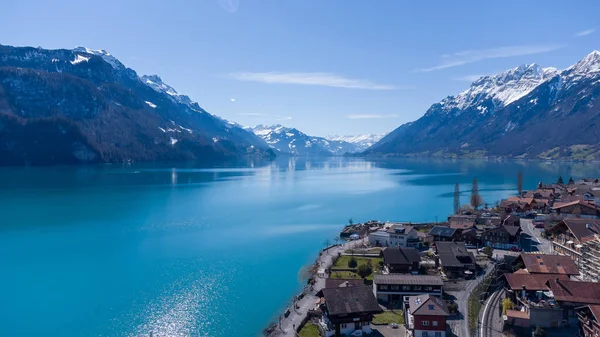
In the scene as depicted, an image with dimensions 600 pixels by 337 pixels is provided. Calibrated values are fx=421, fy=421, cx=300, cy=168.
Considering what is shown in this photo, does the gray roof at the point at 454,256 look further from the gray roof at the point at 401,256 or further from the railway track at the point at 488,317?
the railway track at the point at 488,317

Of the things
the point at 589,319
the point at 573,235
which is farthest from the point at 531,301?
the point at 573,235

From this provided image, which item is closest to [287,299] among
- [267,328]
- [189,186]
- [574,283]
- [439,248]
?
[267,328]

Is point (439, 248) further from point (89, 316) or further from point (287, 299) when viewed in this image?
point (89, 316)

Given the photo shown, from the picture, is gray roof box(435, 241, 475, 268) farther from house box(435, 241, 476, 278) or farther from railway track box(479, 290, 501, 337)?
railway track box(479, 290, 501, 337)

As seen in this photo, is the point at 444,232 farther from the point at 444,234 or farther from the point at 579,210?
the point at 579,210

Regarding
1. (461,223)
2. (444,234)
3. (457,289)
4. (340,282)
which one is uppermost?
(461,223)

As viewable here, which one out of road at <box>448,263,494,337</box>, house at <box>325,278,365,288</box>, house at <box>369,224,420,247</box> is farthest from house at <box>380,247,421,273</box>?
house at <box>369,224,420,247</box>

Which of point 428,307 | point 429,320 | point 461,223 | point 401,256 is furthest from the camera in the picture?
point 461,223

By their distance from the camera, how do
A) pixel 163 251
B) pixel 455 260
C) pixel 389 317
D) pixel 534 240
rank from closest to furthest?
pixel 389 317
pixel 455 260
pixel 534 240
pixel 163 251
